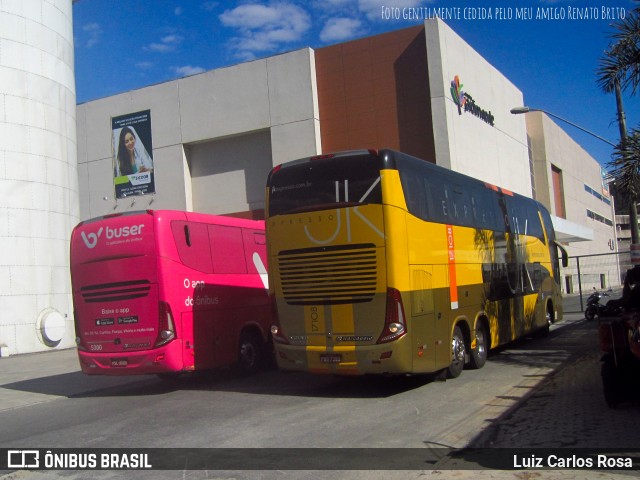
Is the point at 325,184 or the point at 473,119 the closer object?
the point at 325,184

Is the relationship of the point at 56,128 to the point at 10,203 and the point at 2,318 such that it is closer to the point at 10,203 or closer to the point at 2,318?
the point at 10,203

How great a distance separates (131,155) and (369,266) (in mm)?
30732

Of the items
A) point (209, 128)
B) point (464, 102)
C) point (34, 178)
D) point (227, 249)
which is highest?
point (209, 128)

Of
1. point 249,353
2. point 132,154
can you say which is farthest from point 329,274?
point 132,154

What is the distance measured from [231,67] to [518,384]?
27.7m

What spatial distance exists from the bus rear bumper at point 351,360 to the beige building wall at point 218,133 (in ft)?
73.6

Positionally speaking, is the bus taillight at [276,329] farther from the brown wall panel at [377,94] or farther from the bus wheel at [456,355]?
the brown wall panel at [377,94]

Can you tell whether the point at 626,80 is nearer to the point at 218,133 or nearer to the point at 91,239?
the point at 91,239

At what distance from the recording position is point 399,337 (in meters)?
10.1

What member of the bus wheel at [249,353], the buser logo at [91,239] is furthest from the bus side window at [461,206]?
the buser logo at [91,239]

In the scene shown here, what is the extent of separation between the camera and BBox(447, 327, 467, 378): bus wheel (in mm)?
11820

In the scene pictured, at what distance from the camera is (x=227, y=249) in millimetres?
13906

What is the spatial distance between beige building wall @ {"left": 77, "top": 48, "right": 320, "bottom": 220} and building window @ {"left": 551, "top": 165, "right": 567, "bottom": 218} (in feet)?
100

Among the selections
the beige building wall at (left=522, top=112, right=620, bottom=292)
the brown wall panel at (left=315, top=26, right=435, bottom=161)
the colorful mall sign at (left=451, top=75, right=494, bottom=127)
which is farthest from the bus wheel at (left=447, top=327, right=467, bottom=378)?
the beige building wall at (left=522, top=112, right=620, bottom=292)
